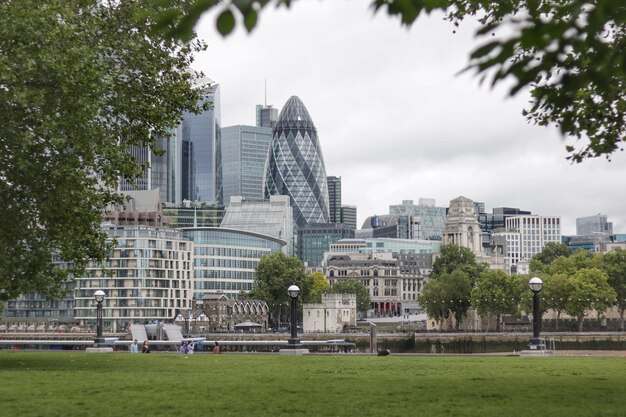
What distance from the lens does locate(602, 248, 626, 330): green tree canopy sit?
528 ft

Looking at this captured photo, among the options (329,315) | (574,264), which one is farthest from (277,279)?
(574,264)

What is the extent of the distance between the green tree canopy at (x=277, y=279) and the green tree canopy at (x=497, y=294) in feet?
117

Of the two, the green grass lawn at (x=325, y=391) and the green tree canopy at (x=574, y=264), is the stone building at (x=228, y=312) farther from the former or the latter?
the green grass lawn at (x=325, y=391)

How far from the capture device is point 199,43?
1642 inches

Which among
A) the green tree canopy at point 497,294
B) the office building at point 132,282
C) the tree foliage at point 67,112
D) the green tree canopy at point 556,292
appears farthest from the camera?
the office building at point 132,282

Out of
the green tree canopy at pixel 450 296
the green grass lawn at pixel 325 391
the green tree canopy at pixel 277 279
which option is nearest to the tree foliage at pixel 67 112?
the green grass lawn at pixel 325 391

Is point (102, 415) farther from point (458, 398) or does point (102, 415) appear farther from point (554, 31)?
point (554, 31)

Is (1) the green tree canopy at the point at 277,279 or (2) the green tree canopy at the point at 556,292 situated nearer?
(2) the green tree canopy at the point at 556,292

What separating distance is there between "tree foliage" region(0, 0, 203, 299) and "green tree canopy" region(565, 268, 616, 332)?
386 feet

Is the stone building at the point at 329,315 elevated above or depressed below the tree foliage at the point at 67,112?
below

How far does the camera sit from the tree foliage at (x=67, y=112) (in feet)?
105

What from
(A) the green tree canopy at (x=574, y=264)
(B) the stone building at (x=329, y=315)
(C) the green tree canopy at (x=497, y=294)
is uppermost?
(A) the green tree canopy at (x=574, y=264)

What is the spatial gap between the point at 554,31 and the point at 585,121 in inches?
711

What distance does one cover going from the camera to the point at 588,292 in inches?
5861
